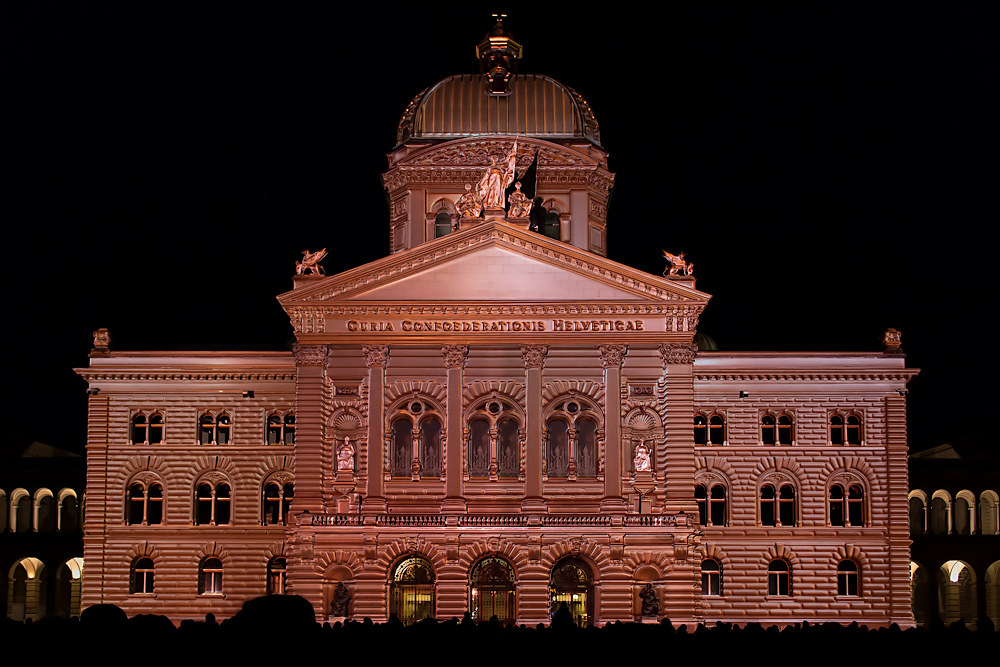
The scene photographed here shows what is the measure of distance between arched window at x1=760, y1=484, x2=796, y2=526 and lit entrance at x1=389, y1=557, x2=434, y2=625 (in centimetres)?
1711

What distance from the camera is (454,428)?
5756 centimetres

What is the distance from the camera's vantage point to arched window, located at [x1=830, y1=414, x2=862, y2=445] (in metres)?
63.0

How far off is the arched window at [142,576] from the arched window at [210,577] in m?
2.30

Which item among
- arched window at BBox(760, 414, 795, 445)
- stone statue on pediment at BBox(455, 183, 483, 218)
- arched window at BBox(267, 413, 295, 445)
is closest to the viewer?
stone statue on pediment at BBox(455, 183, 483, 218)

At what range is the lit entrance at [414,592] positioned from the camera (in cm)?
5628

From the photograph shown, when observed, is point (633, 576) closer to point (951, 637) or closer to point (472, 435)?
point (472, 435)

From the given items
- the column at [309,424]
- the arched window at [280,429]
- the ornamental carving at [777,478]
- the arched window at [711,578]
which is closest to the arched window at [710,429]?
the ornamental carving at [777,478]

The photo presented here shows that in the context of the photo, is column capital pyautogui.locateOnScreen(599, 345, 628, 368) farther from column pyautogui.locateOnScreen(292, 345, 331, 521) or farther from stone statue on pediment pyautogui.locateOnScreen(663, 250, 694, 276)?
column pyautogui.locateOnScreen(292, 345, 331, 521)

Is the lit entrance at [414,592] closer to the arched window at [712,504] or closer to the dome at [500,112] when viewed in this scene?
the arched window at [712,504]

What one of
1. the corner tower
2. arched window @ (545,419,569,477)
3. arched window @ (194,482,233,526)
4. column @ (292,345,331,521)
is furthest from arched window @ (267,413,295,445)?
arched window @ (545,419,569,477)

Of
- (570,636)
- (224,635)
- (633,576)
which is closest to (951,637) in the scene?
(570,636)

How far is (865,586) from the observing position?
61.4 metres

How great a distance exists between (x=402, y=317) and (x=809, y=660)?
3967 centimetres

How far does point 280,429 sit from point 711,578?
73.5 ft
